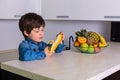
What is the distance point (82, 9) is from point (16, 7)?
713 mm

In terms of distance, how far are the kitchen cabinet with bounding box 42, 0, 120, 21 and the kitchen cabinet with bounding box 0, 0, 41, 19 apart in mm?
Answer: 118

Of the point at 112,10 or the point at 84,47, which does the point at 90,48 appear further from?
the point at 112,10

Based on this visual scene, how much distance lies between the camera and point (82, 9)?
2.01 meters


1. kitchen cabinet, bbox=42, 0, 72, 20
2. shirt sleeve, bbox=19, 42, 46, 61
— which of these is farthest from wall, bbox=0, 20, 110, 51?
shirt sleeve, bbox=19, 42, 46, 61

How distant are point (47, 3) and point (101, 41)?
3.69 ft

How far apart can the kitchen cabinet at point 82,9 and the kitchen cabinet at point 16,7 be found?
→ 118 mm

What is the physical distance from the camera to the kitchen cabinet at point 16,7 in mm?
1992

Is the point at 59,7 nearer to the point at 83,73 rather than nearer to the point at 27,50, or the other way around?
the point at 27,50

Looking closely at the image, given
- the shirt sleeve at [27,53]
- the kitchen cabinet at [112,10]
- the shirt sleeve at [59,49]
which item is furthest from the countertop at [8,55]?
the kitchen cabinet at [112,10]

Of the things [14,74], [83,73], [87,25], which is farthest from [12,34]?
[83,73]

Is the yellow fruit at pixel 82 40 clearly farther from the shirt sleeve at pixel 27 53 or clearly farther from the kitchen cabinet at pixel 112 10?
the kitchen cabinet at pixel 112 10

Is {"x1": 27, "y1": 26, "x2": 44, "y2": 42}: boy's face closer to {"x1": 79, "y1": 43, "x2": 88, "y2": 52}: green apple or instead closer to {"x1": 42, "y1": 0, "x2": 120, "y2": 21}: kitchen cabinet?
{"x1": 79, "y1": 43, "x2": 88, "y2": 52}: green apple

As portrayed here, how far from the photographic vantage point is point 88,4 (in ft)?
6.42

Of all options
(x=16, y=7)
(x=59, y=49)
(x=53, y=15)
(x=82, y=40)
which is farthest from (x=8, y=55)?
(x=82, y=40)
